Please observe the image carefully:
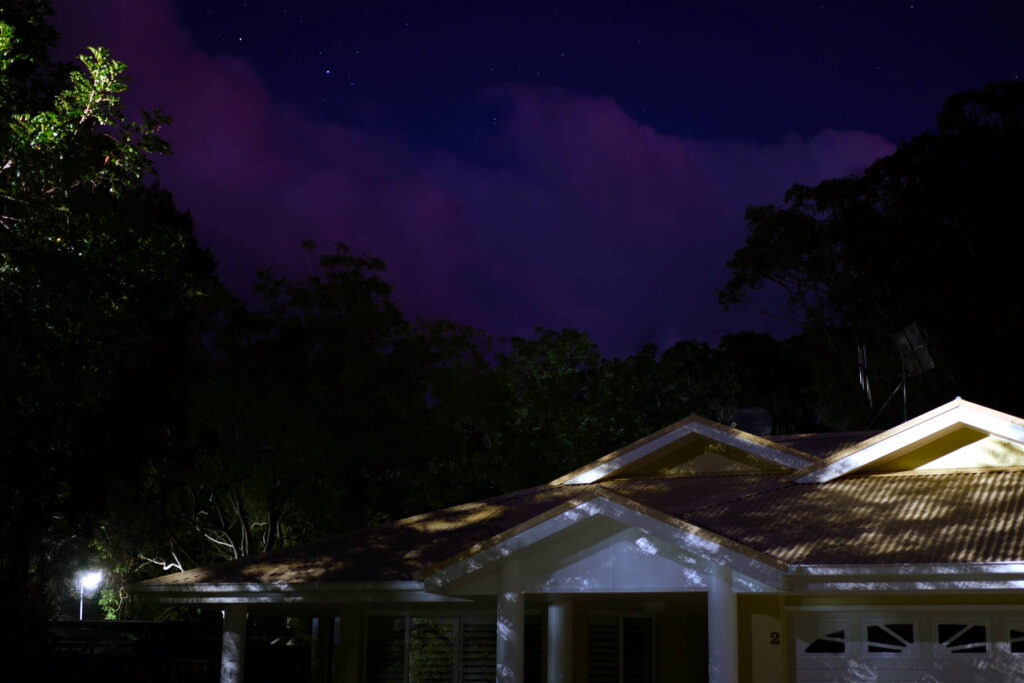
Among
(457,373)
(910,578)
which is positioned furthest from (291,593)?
(457,373)

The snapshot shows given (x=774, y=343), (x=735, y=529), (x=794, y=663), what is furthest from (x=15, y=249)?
(x=774, y=343)

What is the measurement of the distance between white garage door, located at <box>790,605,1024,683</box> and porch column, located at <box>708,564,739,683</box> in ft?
4.23

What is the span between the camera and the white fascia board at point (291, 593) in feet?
49.5

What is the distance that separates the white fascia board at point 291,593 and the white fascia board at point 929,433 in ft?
17.6

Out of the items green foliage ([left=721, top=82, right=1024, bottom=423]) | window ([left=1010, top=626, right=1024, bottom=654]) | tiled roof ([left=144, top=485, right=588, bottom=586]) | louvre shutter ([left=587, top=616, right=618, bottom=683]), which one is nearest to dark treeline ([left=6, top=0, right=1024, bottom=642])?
green foliage ([left=721, top=82, right=1024, bottom=423])

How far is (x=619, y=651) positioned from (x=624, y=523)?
188 inches

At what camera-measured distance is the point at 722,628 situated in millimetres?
12555

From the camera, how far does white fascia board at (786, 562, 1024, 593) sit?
11477 mm

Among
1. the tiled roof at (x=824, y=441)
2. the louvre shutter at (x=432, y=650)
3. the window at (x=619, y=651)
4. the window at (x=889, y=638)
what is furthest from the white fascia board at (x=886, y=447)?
the louvre shutter at (x=432, y=650)

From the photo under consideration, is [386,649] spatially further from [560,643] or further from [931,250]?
[931,250]

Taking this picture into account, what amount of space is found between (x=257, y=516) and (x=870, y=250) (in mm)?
19431

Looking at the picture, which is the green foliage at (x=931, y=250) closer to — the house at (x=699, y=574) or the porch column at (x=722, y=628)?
the house at (x=699, y=574)

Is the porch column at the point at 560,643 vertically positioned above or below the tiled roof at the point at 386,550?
below

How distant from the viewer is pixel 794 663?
44.0 ft
